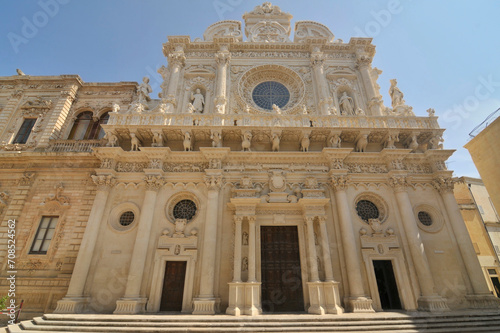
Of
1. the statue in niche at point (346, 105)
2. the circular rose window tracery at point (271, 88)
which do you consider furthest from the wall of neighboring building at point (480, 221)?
the circular rose window tracery at point (271, 88)

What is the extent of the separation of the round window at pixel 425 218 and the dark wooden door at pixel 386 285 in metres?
2.68

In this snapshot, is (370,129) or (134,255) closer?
(134,255)

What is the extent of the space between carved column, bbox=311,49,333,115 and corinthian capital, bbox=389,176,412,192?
5015 mm

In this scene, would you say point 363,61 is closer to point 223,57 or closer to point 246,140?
point 223,57

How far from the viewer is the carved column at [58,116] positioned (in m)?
14.0

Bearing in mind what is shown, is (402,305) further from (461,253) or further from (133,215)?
(133,215)

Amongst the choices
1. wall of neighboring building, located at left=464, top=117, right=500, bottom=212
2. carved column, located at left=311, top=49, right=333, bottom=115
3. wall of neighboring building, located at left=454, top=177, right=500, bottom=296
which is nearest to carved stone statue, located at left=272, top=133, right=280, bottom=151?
carved column, located at left=311, top=49, right=333, bottom=115

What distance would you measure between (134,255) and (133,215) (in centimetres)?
204

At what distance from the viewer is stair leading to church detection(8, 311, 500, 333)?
764 centimetres

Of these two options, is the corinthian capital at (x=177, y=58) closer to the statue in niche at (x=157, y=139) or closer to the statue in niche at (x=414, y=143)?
the statue in niche at (x=157, y=139)

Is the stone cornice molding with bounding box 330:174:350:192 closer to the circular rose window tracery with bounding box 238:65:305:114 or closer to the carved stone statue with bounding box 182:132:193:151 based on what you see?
the circular rose window tracery with bounding box 238:65:305:114

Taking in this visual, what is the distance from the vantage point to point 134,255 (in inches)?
392

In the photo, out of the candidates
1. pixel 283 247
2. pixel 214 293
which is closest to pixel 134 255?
pixel 214 293

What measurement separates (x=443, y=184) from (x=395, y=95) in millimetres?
5974
